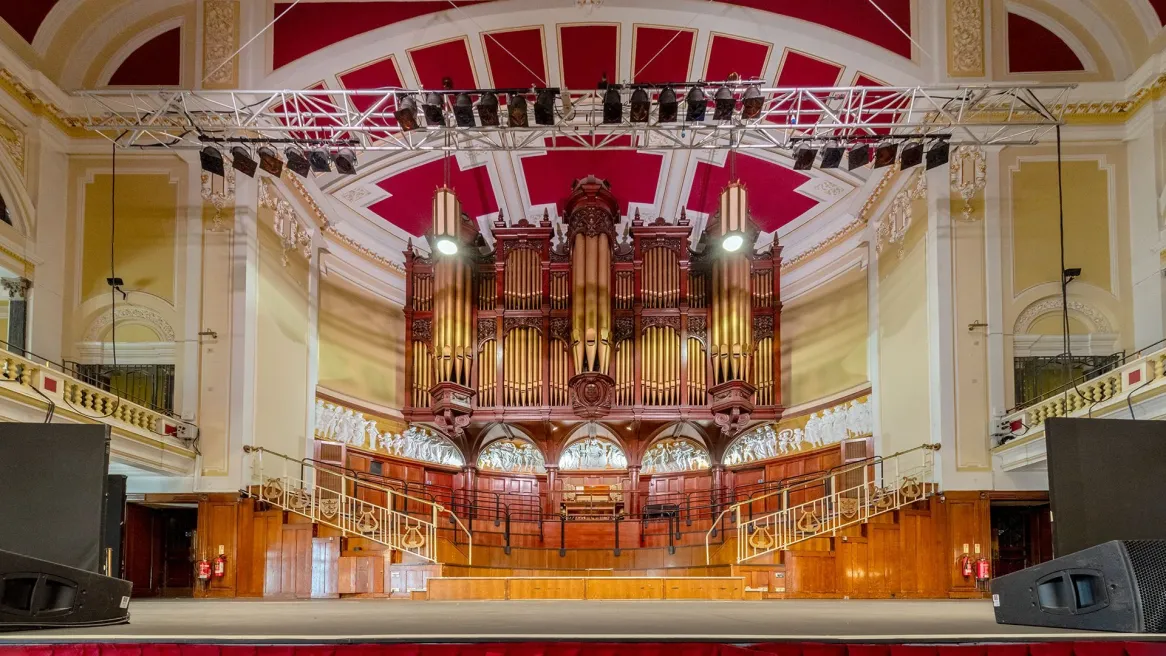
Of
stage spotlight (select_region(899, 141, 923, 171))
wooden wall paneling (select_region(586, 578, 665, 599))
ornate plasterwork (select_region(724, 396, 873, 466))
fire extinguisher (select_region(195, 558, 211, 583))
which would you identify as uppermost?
stage spotlight (select_region(899, 141, 923, 171))

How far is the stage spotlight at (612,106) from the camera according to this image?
10.7 meters

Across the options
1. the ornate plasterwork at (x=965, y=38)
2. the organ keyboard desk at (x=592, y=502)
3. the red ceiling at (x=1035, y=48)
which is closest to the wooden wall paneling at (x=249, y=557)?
the organ keyboard desk at (x=592, y=502)

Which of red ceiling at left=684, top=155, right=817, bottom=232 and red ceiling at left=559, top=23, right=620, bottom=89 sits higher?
red ceiling at left=559, top=23, right=620, bottom=89

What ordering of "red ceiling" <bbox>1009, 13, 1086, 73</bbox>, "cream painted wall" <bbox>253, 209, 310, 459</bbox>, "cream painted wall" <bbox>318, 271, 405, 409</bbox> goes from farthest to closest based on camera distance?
"cream painted wall" <bbox>318, 271, 405, 409</bbox> → "cream painted wall" <bbox>253, 209, 310, 459</bbox> → "red ceiling" <bbox>1009, 13, 1086, 73</bbox>

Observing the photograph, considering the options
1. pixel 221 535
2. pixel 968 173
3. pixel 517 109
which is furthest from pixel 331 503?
pixel 968 173

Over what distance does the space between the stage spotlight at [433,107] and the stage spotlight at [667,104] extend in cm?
236

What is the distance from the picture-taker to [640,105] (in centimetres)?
1073

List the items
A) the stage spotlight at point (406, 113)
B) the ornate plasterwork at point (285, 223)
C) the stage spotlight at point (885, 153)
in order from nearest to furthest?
1. the stage spotlight at point (406, 113)
2. the stage spotlight at point (885, 153)
3. the ornate plasterwork at point (285, 223)

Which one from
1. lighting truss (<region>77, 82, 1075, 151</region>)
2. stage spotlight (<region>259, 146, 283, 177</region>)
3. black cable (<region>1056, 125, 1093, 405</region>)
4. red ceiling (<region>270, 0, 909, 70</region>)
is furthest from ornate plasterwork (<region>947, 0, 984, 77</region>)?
stage spotlight (<region>259, 146, 283, 177</region>)

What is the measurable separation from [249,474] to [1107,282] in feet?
35.8

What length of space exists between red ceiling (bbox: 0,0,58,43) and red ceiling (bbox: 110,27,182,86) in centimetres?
110

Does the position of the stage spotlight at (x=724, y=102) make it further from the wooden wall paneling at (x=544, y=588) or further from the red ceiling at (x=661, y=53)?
the wooden wall paneling at (x=544, y=588)

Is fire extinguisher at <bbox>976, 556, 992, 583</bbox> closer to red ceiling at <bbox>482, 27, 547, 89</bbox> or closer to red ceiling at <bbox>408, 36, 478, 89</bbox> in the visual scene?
red ceiling at <bbox>482, 27, 547, 89</bbox>

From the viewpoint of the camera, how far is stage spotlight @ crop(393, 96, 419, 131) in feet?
34.9
